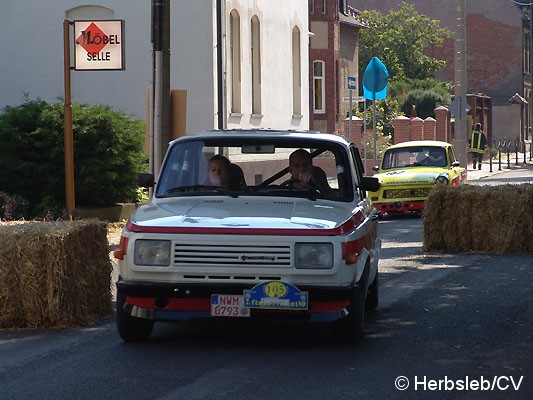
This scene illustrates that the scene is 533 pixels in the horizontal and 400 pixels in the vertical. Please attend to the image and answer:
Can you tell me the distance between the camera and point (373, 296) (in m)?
12.2

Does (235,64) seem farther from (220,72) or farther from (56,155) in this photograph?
(56,155)

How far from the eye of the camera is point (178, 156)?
11352mm

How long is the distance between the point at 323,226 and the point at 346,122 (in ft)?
153

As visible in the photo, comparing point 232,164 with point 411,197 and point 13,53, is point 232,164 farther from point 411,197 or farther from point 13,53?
point 13,53

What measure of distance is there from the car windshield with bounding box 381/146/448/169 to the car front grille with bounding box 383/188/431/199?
1.29 meters

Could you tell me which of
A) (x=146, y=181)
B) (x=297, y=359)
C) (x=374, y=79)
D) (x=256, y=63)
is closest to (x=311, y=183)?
(x=146, y=181)

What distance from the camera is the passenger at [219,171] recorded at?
1110cm

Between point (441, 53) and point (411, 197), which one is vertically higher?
point (441, 53)

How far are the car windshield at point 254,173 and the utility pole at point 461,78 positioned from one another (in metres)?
24.7

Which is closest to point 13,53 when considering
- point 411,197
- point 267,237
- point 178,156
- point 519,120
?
point 411,197

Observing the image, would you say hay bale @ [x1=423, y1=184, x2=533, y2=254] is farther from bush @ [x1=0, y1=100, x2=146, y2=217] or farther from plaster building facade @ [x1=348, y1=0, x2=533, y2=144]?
plaster building facade @ [x1=348, y1=0, x2=533, y2=144]

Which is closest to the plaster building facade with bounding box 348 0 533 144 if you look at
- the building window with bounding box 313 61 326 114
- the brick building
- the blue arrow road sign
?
the brick building

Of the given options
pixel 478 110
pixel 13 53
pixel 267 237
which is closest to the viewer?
pixel 267 237

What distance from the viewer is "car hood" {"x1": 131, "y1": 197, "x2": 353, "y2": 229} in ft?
32.1
